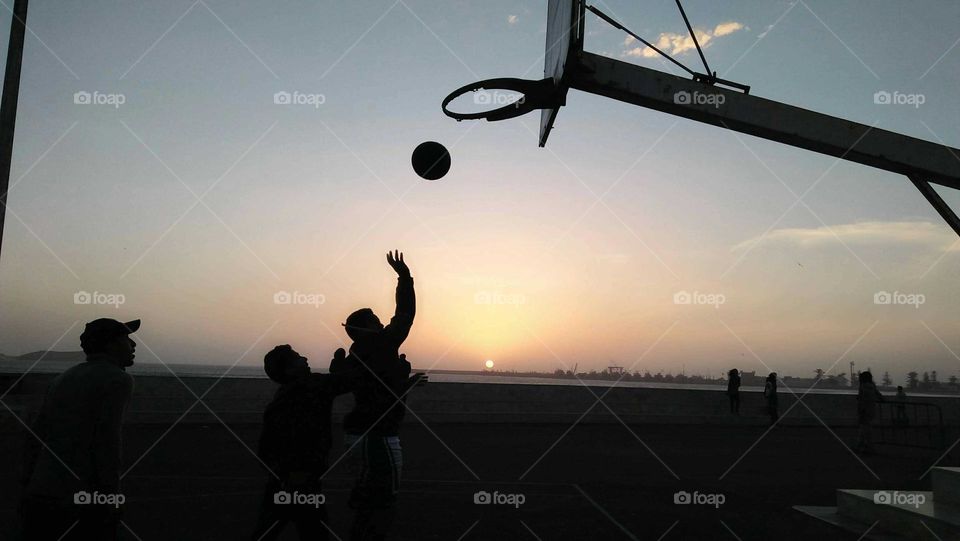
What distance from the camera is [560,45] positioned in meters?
7.27

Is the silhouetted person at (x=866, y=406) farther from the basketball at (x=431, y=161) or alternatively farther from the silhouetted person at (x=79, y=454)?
the silhouetted person at (x=79, y=454)

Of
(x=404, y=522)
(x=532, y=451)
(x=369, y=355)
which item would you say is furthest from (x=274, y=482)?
(x=532, y=451)

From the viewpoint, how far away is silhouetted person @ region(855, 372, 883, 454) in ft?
47.7

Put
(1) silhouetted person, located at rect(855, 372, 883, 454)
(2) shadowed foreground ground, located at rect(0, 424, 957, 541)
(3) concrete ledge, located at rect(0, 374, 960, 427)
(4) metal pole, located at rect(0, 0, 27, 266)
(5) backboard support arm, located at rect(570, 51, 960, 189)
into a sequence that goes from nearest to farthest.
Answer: (2) shadowed foreground ground, located at rect(0, 424, 957, 541) < (5) backboard support arm, located at rect(570, 51, 960, 189) < (4) metal pole, located at rect(0, 0, 27, 266) < (1) silhouetted person, located at rect(855, 372, 883, 454) < (3) concrete ledge, located at rect(0, 374, 960, 427)

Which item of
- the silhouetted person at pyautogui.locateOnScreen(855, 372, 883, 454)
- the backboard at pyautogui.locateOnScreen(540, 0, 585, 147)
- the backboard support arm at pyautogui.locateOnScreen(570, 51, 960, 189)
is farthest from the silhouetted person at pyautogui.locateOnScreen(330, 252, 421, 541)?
the silhouetted person at pyautogui.locateOnScreen(855, 372, 883, 454)

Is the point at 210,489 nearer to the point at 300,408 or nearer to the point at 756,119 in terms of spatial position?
the point at 300,408

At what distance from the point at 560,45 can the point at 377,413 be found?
4.86m

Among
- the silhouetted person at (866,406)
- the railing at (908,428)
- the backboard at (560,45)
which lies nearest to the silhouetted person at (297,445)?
the backboard at (560,45)

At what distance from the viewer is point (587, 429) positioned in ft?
62.4

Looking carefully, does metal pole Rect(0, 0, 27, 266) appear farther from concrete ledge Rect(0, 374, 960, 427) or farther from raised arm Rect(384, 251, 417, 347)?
concrete ledge Rect(0, 374, 960, 427)

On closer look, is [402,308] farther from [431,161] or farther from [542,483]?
[542,483]

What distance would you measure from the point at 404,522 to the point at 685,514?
10.6 ft

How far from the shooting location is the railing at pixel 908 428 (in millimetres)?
15297

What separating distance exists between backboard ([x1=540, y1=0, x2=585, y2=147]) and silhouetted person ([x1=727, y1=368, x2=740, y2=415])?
57.5 ft
